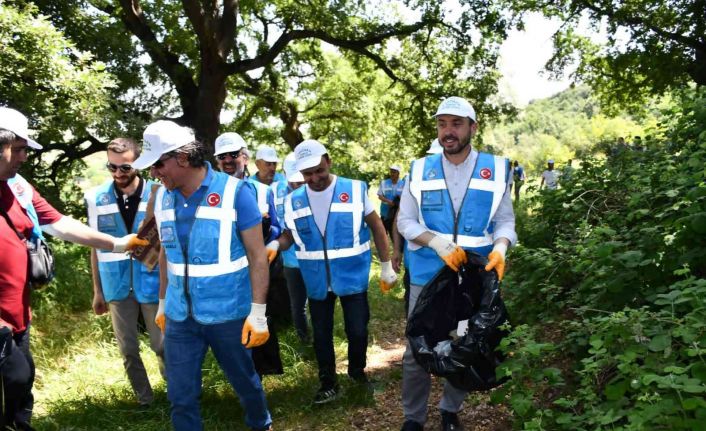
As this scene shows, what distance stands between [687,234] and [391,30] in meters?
10.5

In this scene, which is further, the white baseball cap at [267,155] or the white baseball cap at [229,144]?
the white baseball cap at [267,155]

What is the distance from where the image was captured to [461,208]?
326 cm

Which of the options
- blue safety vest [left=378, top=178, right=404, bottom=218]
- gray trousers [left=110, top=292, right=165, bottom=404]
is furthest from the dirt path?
blue safety vest [left=378, top=178, right=404, bottom=218]

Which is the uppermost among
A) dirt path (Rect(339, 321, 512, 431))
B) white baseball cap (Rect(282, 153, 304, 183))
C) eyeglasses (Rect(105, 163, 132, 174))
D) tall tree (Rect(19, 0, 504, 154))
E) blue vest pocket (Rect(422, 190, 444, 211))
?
tall tree (Rect(19, 0, 504, 154))

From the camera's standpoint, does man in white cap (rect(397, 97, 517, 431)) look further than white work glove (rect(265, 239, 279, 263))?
No

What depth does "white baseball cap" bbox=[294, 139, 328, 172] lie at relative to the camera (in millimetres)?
3965

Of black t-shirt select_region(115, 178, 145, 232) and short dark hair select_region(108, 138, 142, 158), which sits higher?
short dark hair select_region(108, 138, 142, 158)

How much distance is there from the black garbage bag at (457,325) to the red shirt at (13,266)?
2.34 metres

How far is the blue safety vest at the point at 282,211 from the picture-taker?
5.30 meters

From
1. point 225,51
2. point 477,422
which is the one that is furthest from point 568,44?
point 477,422

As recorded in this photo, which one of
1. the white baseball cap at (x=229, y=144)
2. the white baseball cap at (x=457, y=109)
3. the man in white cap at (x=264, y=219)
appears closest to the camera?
the white baseball cap at (x=457, y=109)

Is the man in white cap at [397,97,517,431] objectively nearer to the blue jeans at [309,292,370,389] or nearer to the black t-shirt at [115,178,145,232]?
the blue jeans at [309,292,370,389]

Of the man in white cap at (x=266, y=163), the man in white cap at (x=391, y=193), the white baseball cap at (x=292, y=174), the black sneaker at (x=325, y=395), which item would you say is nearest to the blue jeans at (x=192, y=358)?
the black sneaker at (x=325, y=395)

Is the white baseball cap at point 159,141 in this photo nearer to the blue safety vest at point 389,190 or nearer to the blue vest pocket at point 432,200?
the blue vest pocket at point 432,200
